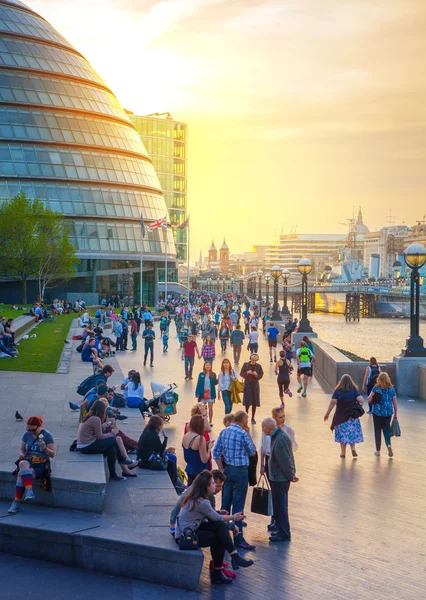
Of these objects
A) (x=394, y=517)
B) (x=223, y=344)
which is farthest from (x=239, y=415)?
(x=223, y=344)

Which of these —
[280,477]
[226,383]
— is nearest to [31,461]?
[280,477]

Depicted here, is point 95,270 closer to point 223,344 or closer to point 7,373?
point 223,344

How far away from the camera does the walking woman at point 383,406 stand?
580 inches

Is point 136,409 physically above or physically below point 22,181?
below

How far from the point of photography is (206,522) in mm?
8977

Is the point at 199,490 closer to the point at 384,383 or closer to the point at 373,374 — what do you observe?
the point at 384,383

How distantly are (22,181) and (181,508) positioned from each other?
66.8 metres

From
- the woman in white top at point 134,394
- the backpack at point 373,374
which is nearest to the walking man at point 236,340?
the backpack at point 373,374

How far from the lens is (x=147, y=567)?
8.99 m

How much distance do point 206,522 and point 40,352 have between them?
2176cm

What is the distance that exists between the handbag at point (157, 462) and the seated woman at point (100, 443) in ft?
1.04

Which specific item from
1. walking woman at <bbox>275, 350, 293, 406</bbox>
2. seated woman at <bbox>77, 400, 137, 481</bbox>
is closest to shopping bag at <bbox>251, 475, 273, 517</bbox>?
seated woman at <bbox>77, 400, 137, 481</bbox>

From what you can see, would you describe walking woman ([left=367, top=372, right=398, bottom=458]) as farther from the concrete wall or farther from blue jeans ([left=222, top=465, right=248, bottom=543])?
the concrete wall

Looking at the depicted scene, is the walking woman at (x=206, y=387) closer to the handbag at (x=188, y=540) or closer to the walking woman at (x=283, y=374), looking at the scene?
the walking woman at (x=283, y=374)
